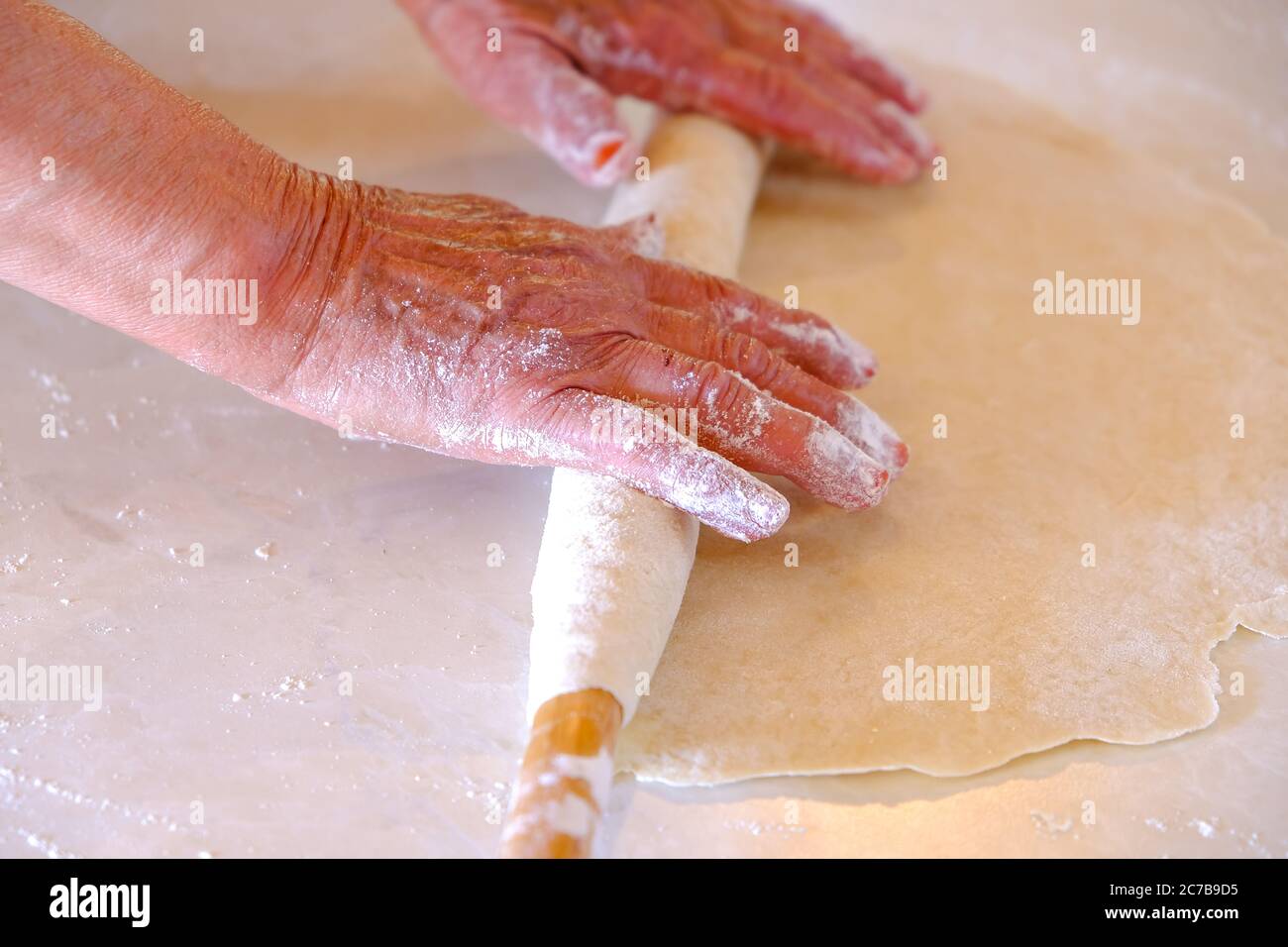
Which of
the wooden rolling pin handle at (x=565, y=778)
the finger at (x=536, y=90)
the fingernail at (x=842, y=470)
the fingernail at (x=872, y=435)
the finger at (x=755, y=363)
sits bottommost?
the wooden rolling pin handle at (x=565, y=778)

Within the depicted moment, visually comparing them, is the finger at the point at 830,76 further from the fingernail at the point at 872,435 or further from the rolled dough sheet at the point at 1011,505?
the fingernail at the point at 872,435

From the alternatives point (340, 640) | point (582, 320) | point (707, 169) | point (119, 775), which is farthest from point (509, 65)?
point (119, 775)

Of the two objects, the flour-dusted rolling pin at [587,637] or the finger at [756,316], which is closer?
the flour-dusted rolling pin at [587,637]

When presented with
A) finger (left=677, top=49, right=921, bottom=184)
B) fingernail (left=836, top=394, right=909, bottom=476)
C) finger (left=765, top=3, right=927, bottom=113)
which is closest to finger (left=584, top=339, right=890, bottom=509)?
fingernail (left=836, top=394, right=909, bottom=476)

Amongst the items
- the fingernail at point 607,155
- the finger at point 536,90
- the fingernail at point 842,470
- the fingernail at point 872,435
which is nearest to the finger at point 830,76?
Answer: the finger at point 536,90

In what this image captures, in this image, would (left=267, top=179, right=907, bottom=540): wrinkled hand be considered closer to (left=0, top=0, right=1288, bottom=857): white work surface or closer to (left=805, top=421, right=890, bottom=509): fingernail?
(left=805, top=421, right=890, bottom=509): fingernail

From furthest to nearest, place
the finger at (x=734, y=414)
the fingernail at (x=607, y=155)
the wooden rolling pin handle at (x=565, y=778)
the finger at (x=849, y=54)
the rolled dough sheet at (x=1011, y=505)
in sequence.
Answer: the finger at (x=849, y=54) < the fingernail at (x=607, y=155) < the finger at (x=734, y=414) < the rolled dough sheet at (x=1011, y=505) < the wooden rolling pin handle at (x=565, y=778)

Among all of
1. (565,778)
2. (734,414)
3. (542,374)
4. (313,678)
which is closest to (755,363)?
(734,414)

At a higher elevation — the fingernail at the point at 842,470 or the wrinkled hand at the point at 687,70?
the wrinkled hand at the point at 687,70
